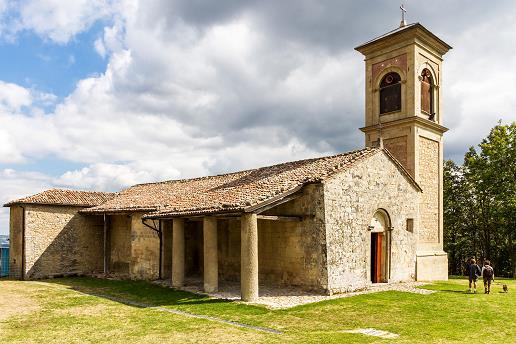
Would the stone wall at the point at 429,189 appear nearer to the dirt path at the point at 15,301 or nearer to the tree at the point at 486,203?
the tree at the point at 486,203

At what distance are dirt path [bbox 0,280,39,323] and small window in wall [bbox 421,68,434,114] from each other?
1896 centimetres

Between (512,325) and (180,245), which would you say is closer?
(512,325)

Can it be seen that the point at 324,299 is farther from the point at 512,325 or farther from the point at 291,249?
the point at 512,325

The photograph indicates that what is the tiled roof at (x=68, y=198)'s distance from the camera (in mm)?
21281

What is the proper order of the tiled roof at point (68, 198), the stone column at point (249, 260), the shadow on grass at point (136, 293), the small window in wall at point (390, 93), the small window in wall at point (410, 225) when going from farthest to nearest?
the tiled roof at point (68, 198)
the small window in wall at point (390, 93)
the small window in wall at point (410, 225)
the shadow on grass at point (136, 293)
the stone column at point (249, 260)

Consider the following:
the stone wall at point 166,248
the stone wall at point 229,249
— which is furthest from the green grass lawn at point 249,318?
the stone wall at point 229,249

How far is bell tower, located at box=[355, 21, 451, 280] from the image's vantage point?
65.7 ft

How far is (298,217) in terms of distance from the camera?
15.0 m

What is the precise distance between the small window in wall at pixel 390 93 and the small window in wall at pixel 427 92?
4.04ft

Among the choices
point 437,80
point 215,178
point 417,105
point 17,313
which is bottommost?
point 17,313

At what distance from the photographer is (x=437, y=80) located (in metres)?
21.9

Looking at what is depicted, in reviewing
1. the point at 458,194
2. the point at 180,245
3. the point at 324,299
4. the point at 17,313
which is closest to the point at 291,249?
the point at 324,299

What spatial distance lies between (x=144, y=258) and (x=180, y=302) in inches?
257

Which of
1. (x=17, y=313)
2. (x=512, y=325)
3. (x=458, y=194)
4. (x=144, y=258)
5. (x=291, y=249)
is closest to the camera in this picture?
(x=512, y=325)
